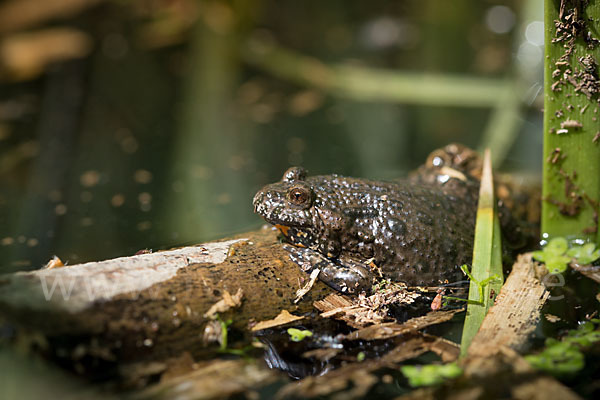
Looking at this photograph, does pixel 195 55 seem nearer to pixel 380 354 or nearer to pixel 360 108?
pixel 360 108

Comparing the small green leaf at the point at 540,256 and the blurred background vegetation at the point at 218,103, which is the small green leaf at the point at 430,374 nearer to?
the small green leaf at the point at 540,256

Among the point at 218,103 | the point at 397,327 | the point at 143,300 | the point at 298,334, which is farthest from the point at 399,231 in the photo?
the point at 218,103

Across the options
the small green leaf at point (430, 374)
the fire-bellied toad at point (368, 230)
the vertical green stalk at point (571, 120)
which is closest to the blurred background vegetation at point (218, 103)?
the fire-bellied toad at point (368, 230)

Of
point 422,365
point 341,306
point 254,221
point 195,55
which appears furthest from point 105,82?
point 422,365

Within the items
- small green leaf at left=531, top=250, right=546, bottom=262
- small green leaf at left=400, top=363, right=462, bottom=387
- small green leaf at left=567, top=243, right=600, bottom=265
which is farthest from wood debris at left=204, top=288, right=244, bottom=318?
small green leaf at left=567, top=243, right=600, bottom=265

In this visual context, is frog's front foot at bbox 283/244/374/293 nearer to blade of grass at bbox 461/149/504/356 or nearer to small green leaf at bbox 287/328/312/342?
small green leaf at bbox 287/328/312/342

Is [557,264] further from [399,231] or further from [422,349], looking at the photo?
[422,349]

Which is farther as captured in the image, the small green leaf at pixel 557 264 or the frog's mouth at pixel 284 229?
the frog's mouth at pixel 284 229
